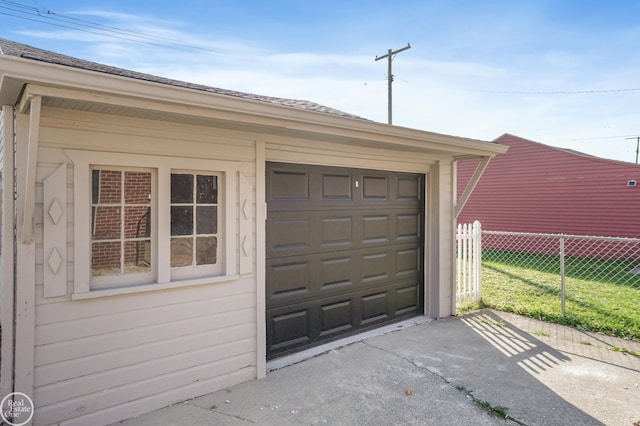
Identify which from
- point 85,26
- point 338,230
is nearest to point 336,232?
point 338,230

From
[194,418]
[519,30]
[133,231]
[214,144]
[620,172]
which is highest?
[519,30]

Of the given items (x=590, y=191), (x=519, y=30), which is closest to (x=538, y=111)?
(x=590, y=191)

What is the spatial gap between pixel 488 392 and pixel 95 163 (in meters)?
3.48

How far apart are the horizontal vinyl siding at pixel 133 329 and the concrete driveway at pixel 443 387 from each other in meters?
0.19

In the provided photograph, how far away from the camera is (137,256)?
291cm

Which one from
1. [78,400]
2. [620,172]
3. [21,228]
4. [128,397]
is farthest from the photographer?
[620,172]

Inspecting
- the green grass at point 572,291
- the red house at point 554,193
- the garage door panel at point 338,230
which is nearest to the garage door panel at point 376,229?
the garage door panel at point 338,230

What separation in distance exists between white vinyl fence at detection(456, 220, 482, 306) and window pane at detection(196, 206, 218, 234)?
13.0 feet

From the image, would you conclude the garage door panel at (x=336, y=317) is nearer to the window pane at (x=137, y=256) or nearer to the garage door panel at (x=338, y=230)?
the garage door panel at (x=338, y=230)

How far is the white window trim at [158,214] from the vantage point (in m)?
2.59

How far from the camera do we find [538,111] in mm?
15758

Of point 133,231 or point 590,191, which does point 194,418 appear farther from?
point 590,191

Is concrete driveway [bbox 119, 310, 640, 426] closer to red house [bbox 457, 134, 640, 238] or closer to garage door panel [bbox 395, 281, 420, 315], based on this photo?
garage door panel [bbox 395, 281, 420, 315]

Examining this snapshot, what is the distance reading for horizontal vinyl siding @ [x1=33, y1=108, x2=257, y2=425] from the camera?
251 cm
